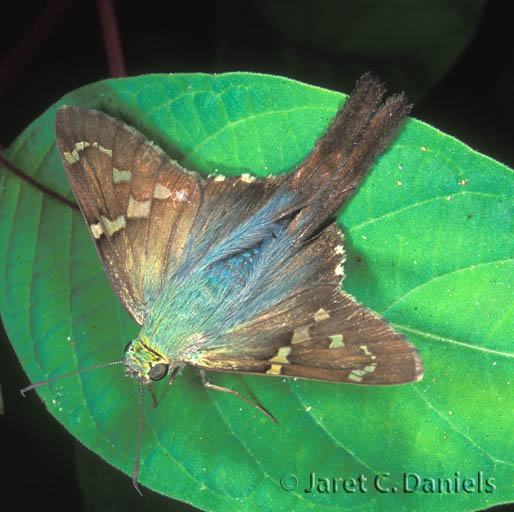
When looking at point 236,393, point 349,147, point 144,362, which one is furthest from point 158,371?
point 349,147

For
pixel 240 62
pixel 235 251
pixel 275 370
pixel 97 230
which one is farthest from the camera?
pixel 240 62

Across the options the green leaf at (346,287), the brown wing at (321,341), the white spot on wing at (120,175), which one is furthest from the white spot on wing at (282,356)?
the white spot on wing at (120,175)

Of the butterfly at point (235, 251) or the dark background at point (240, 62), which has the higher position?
the dark background at point (240, 62)

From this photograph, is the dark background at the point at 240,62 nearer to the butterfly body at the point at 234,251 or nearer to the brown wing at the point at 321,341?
the butterfly body at the point at 234,251

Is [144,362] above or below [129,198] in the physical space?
below

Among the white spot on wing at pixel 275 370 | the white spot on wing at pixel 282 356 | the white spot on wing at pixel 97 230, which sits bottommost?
the white spot on wing at pixel 275 370

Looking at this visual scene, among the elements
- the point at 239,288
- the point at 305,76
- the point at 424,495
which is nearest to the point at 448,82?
the point at 305,76

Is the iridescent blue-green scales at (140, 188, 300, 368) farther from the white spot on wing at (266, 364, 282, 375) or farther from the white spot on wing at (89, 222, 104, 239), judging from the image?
the white spot on wing at (89, 222, 104, 239)

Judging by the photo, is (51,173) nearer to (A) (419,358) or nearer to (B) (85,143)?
(B) (85,143)

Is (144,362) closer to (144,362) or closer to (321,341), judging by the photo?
(144,362)
